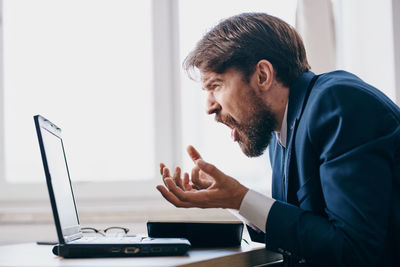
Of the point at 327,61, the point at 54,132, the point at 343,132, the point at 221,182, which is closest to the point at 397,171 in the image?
the point at 343,132

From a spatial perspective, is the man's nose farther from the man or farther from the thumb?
the thumb

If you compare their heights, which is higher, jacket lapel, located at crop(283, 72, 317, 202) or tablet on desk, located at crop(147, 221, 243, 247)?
jacket lapel, located at crop(283, 72, 317, 202)

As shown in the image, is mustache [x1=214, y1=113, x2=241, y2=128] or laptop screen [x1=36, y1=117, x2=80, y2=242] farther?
mustache [x1=214, y1=113, x2=241, y2=128]

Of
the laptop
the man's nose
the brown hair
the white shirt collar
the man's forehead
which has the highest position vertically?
the brown hair

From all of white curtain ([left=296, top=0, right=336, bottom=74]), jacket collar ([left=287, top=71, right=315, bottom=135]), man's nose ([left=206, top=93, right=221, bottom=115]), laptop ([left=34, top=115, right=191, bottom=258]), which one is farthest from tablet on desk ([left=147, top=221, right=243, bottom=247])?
white curtain ([left=296, top=0, right=336, bottom=74])

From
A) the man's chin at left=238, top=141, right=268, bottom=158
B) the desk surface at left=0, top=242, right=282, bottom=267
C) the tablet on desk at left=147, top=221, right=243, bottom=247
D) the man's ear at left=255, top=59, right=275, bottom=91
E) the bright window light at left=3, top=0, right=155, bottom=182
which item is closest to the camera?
the desk surface at left=0, top=242, right=282, bottom=267

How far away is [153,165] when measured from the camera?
2.27 meters

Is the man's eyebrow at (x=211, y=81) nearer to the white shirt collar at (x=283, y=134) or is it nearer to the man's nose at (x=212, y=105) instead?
the man's nose at (x=212, y=105)

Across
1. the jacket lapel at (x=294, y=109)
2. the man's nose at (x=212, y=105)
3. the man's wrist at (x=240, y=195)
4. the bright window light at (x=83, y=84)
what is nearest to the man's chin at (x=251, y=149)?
the man's nose at (x=212, y=105)

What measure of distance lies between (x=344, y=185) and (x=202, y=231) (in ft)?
1.19

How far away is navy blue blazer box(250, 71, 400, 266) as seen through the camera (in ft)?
3.06

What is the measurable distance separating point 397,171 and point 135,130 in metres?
1.48

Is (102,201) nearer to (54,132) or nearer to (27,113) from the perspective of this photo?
(27,113)

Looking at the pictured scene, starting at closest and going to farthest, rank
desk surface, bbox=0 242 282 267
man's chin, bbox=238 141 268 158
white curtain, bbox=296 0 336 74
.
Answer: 1. desk surface, bbox=0 242 282 267
2. man's chin, bbox=238 141 268 158
3. white curtain, bbox=296 0 336 74
